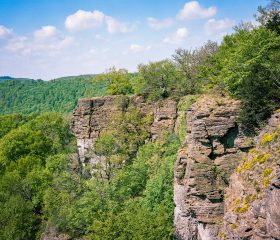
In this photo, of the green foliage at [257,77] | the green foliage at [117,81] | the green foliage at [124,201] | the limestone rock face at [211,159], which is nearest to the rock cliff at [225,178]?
the limestone rock face at [211,159]

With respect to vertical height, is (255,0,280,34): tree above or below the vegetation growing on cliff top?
above

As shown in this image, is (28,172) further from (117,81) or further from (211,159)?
(211,159)

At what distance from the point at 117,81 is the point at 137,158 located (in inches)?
657

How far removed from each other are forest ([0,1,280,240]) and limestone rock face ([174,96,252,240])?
4.17ft

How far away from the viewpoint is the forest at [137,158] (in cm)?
2622

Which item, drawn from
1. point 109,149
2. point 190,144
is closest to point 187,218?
point 190,144

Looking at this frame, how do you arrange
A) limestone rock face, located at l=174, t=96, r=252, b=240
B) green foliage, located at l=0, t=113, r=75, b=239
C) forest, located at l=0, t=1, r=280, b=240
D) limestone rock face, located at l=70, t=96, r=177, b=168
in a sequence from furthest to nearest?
limestone rock face, located at l=70, t=96, r=177, b=168 → green foliage, located at l=0, t=113, r=75, b=239 → forest, located at l=0, t=1, r=280, b=240 → limestone rock face, located at l=174, t=96, r=252, b=240

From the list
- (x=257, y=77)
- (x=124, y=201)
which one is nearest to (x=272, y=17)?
(x=257, y=77)

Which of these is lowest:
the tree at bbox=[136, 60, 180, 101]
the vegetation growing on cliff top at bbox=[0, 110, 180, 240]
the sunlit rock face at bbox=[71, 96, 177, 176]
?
the vegetation growing on cliff top at bbox=[0, 110, 180, 240]

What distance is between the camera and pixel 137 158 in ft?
137

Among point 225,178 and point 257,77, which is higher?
point 257,77

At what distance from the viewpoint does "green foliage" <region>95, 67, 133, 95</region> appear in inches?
2112

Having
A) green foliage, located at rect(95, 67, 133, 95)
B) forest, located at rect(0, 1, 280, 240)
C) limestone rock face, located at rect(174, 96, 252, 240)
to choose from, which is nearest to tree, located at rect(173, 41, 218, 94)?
forest, located at rect(0, 1, 280, 240)

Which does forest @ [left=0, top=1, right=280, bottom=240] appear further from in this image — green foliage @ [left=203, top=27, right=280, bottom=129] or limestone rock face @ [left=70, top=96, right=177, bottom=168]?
limestone rock face @ [left=70, top=96, right=177, bottom=168]
